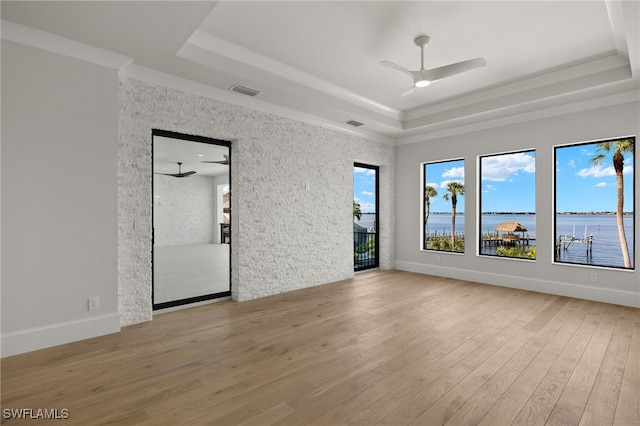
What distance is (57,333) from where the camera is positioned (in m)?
2.97

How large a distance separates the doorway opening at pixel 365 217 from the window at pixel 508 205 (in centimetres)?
210

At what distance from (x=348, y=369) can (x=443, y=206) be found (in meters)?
4.86

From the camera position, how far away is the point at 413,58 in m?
3.99

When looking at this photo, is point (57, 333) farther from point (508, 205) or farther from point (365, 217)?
point (508, 205)

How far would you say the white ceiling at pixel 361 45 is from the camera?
9.22 feet

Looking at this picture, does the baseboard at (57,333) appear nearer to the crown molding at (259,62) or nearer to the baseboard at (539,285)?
the crown molding at (259,62)

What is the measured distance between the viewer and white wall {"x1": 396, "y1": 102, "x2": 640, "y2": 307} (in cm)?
440

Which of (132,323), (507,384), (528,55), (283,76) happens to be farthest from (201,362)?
(528,55)

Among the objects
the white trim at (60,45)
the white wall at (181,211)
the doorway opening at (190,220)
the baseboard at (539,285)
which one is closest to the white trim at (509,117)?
the baseboard at (539,285)

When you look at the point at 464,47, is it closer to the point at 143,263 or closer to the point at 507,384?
the point at 507,384

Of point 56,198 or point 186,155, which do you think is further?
point 186,155

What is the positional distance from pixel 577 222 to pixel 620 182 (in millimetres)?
772

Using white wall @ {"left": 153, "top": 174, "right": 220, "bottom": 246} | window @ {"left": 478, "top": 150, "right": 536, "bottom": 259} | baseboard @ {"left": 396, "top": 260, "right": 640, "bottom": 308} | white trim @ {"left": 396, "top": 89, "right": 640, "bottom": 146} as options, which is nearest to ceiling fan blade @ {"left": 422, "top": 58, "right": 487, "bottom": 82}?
white trim @ {"left": 396, "top": 89, "right": 640, "bottom": 146}

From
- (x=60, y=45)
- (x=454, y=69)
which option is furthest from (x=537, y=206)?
(x=60, y=45)
